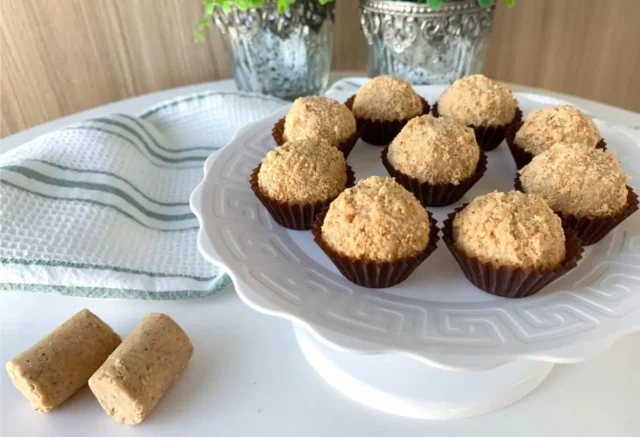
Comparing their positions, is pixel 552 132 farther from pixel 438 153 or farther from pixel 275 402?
pixel 275 402

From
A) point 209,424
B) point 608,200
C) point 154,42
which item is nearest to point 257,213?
point 209,424

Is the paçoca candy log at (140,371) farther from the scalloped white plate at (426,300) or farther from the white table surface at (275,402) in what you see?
the scalloped white plate at (426,300)

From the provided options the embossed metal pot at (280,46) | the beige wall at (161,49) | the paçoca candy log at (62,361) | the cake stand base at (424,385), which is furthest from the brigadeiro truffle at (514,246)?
the beige wall at (161,49)

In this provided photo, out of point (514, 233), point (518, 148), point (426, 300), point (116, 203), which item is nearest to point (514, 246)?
point (514, 233)

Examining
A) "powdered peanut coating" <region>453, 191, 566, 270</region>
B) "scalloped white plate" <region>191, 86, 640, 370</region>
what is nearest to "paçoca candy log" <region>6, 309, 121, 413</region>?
"scalloped white plate" <region>191, 86, 640, 370</region>

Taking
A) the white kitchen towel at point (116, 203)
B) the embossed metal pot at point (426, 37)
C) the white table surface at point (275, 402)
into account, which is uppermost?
the embossed metal pot at point (426, 37)
